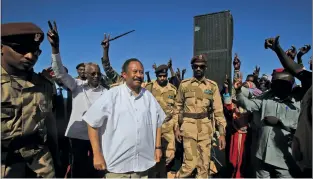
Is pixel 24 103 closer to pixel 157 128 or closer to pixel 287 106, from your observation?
pixel 157 128

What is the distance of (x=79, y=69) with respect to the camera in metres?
5.96

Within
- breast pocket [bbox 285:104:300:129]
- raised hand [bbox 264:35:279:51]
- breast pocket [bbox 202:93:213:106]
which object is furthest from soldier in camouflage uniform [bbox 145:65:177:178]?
raised hand [bbox 264:35:279:51]

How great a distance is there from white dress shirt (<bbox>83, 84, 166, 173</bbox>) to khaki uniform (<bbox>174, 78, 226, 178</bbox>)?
209cm

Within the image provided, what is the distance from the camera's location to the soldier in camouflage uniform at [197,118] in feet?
17.6

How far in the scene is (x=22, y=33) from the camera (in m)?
2.73

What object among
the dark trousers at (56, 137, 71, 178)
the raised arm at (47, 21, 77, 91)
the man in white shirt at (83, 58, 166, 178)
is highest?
the raised arm at (47, 21, 77, 91)

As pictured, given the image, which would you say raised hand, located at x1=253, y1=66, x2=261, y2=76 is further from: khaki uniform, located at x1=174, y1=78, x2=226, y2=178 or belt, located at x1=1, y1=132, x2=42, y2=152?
belt, located at x1=1, y1=132, x2=42, y2=152

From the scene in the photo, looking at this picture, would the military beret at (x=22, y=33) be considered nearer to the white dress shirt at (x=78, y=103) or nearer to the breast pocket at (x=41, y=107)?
the breast pocket at (x=41, y=107)

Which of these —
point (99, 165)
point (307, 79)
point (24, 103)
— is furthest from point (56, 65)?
point (307, 79)

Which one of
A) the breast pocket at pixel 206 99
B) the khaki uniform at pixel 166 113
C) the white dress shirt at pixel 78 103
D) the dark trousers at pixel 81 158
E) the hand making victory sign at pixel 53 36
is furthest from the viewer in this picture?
the khaki uniform at pixel 166 113

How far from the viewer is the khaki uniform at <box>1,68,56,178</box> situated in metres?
2.68

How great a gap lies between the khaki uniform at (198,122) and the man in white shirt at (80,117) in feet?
5.47

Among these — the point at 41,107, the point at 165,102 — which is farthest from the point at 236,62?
the point at 41,107

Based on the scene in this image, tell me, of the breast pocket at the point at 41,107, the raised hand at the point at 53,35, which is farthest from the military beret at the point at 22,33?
the breast pocket at the point at 41,107
